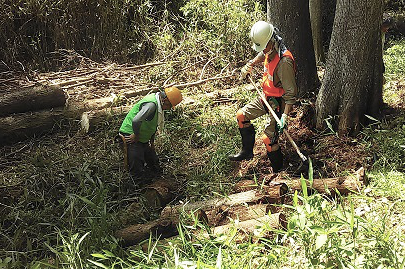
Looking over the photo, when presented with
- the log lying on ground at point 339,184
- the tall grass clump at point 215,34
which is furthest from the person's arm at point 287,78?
the tall grass clump at point 215,34

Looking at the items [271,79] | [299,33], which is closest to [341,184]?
[271,79]

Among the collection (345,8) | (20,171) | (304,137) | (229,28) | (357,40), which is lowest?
(20,171)

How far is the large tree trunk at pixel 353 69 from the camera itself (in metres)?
5.04

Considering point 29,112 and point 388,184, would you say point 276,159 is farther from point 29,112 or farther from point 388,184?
point 29,112

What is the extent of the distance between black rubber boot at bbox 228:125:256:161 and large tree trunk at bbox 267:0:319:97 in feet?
5.02

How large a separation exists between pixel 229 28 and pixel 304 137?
356 centimetres

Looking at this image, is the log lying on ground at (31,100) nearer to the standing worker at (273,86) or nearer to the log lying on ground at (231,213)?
the standing worker at (273,86)

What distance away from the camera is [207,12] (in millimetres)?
8648

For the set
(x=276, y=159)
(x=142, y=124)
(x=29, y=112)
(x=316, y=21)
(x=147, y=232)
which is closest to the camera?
(x=147, y=232)

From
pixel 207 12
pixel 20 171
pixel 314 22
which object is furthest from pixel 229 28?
pixel 20 171

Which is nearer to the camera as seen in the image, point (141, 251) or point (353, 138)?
point (141, 251)

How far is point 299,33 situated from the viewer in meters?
6.29

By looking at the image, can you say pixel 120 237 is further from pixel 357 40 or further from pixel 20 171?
pixel 357 40

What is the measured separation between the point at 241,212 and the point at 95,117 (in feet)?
10.3
